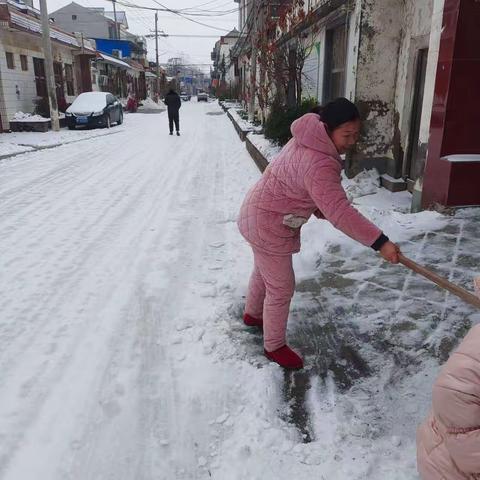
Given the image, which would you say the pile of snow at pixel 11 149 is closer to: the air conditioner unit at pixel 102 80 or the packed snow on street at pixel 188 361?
the packed snow on street at pixel 188 361

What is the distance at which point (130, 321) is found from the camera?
339cm

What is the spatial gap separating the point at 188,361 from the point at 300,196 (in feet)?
3.97

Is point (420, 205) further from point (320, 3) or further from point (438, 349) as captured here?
point (320, 3)

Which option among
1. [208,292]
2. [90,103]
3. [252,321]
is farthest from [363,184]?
[90,103]

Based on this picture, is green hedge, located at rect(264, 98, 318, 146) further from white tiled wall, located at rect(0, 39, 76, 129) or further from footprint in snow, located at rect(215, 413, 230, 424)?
white tiled wall, located at rect(0, 39, 76, 129)

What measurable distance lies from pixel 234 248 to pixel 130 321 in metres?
1.75

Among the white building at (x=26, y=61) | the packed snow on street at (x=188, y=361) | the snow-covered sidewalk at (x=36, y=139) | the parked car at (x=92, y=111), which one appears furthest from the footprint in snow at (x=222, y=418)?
the parked car at (x=92, y=111)

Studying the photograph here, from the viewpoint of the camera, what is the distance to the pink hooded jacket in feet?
7.64

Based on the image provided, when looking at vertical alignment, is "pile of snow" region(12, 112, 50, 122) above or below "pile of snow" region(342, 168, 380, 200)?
above

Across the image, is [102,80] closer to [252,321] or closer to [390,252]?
[252,321]

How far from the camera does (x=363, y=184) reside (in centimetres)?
663

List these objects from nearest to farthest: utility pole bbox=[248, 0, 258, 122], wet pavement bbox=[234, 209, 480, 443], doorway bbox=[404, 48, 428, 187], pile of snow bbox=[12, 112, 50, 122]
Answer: wet pavement bbox=[234, 209, 480, 443]
doorway bbox=[404, 48, 428, 187]
utility pole bbox=[248, 0, 258, 122]
pile of snow bbox=[12, 112, 50, 122]

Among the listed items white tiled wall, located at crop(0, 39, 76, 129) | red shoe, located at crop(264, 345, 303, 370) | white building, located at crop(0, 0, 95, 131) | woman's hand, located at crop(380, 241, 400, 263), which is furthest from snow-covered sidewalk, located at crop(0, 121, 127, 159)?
woman's hand, located at crop(380, 241, 400, 263)

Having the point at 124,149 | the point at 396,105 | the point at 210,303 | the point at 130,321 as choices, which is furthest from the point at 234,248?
the point at 124,149
